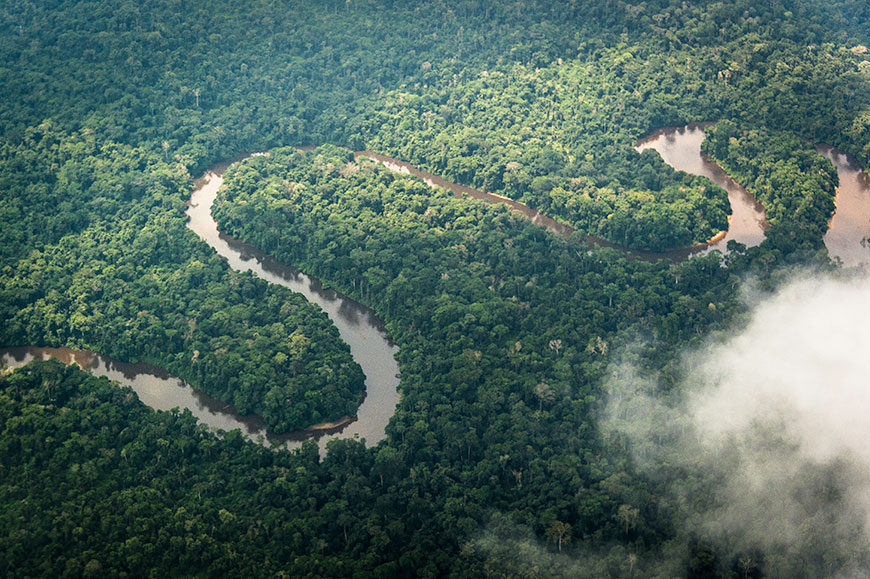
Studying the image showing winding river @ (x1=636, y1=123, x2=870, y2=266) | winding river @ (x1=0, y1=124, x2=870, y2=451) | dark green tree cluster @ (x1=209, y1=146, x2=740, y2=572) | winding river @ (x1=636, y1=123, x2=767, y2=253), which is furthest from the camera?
winding river @ (x1=636, y1=123, x2=767, y2=253)

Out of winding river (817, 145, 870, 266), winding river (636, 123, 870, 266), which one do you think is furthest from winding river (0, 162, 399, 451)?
winding river (817, 145, 870, 266)

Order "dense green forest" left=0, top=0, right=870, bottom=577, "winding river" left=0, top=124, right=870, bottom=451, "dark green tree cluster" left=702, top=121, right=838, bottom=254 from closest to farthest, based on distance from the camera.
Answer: "dense green forest" left=0, top=0, right=870, bottom=577 < "winding river" left=0, top=124, right=870, bottom=451 < "dark green tree cluster" left=702, top=121, right=838, bottom=254

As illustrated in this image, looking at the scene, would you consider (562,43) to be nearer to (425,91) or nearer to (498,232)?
(425,91)

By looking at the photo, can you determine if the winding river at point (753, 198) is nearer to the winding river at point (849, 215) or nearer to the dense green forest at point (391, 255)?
the winding river at point (849, 215)

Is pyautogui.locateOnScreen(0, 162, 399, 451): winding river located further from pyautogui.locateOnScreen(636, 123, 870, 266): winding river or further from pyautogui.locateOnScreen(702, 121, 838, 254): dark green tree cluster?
pyautogui.locateOnScreen(702, 121, 838, 254): dark green tree cluster

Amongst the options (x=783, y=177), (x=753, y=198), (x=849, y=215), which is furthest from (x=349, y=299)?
(x=849, y=215)

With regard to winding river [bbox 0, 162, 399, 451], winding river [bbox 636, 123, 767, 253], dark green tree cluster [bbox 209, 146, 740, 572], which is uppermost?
winding river [bbox 636, 123, 767, 253]
